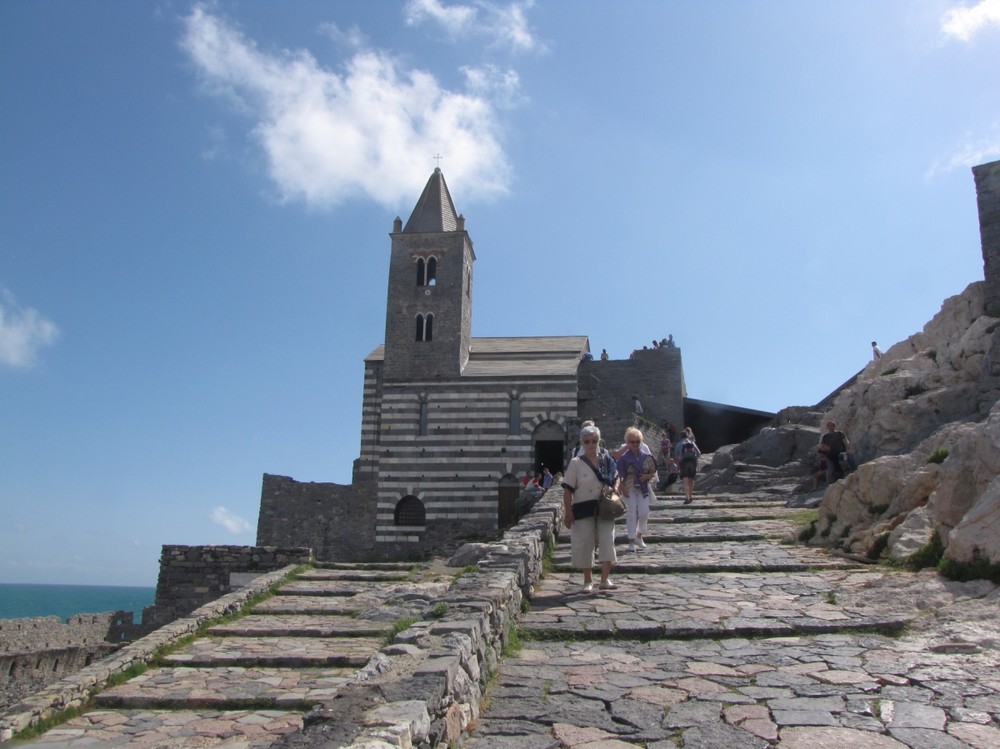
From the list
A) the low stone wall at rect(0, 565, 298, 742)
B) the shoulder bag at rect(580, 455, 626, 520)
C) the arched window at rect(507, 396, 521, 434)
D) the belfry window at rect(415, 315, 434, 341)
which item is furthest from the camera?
the belfry window at rect(415, 315, 434, 341)

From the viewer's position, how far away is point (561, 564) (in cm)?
979

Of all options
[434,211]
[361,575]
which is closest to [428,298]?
[434,211]

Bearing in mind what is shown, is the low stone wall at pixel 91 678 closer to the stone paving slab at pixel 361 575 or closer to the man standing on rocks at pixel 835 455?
the stone paving slab at pixel 361 575

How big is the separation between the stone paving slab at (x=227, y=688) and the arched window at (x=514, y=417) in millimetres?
20741

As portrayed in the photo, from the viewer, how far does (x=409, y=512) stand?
1167 inches

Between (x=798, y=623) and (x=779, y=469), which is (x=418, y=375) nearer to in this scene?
(x=779, y=469)

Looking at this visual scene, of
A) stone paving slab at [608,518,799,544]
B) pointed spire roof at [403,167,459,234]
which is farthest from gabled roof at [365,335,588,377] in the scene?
stone paving slab at [608,518,799,544]

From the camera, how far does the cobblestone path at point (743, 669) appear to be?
4.57 metres

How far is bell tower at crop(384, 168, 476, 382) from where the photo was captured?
3086cm

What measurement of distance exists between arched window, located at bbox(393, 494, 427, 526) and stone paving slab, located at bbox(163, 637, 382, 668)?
62.2 feet

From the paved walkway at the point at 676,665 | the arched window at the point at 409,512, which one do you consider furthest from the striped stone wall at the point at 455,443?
the paved walkway at the point at 676,665

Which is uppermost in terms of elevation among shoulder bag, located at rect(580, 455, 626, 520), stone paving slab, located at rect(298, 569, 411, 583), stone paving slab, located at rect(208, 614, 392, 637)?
shoulder bag, located at rect(580, 455, 626, 520)

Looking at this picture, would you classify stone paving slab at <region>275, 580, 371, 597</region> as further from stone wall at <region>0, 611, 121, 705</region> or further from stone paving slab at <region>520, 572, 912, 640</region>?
stone wall at <region>0, 611, 121, 705</region>

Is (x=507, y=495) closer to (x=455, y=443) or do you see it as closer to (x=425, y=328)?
(x=455, y=443)
